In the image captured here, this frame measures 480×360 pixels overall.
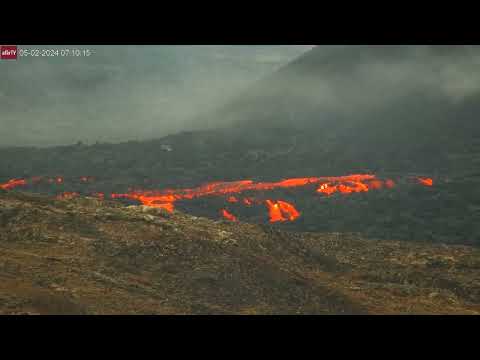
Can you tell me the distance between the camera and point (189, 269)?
128 ft

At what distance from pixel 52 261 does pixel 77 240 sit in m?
4.99

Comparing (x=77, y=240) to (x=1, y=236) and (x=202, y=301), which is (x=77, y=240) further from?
(x=202, y=301)

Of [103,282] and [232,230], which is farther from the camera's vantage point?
[232,230]

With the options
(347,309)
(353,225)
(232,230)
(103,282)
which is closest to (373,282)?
(347,309)

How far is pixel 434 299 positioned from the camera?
4162 centimetres

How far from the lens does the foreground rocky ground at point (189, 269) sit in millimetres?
32344

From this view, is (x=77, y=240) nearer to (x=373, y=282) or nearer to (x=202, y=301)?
(x=202, y=301)

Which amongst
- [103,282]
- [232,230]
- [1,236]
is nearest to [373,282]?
[232,230]

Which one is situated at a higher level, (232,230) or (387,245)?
(232,230)

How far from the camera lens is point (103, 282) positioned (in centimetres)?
3419

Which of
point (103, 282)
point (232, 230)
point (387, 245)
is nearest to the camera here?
point (103, 282)

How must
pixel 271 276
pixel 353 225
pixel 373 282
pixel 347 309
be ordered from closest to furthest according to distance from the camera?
1. pixel 347 309
2. pixel 271 276
3. pixel 373 282
4. pixel 353 225

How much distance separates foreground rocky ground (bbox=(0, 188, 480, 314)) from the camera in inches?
1273

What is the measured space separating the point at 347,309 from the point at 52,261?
57.4 ft
